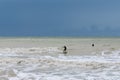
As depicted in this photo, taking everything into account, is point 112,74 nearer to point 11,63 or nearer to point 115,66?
point 115,66

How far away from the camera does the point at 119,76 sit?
14.7 metres

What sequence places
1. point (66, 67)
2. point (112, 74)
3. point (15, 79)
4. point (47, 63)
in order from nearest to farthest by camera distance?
point (15, 79), point (112, 74), point (66, 67), point (47, 63)

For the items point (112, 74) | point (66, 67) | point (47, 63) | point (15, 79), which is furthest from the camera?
point (47, 63)

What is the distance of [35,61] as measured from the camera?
21.9m

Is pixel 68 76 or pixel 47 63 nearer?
pixel 68 76

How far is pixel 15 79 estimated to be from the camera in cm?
1427

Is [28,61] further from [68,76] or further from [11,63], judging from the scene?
[68,76]

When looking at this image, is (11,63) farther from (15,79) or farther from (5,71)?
(15,79)

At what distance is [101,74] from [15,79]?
14.5 ft

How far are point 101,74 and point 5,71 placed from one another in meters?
5.01

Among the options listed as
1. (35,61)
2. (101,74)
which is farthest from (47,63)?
(101,74)

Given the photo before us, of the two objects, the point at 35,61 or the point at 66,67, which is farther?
the point at 35,61

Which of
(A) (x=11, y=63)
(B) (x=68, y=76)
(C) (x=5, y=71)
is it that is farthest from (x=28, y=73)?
(A) (x=11, y=63)

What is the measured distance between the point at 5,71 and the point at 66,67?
4300mm
